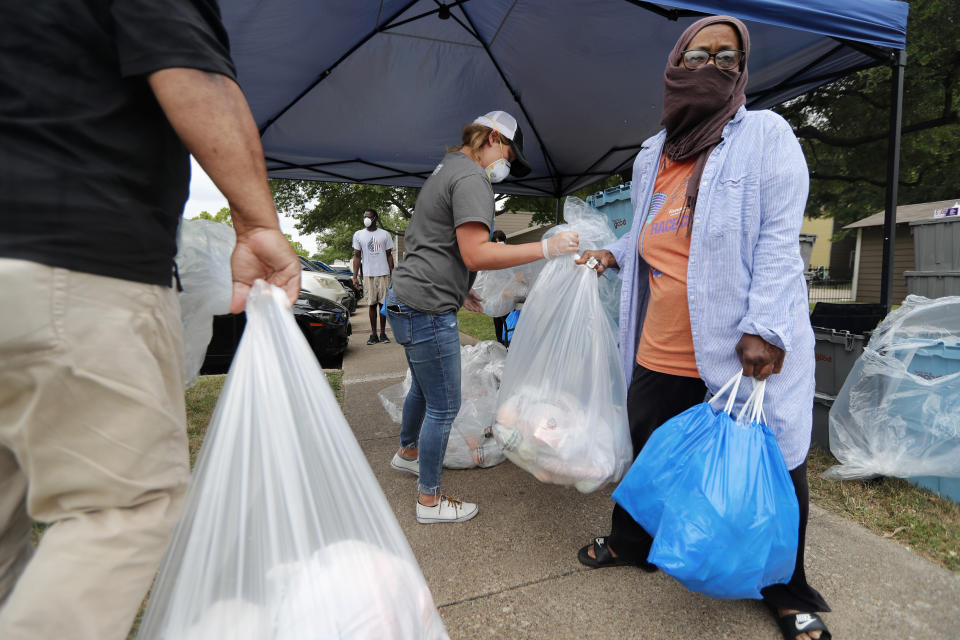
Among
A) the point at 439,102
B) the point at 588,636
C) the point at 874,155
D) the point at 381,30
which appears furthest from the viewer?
the point at 874,155

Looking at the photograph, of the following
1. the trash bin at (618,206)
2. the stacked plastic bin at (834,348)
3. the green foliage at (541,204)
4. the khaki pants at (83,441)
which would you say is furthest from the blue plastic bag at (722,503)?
the green foliage at (541,204)

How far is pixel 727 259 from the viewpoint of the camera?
4.69ft

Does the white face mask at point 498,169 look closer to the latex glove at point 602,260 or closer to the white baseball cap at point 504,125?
the white baseball cap at point 504,125

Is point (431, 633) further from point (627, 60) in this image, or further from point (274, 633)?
point (627, 60)

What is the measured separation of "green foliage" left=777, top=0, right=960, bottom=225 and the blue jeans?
993cm

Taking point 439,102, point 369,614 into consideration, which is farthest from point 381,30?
point 369,614

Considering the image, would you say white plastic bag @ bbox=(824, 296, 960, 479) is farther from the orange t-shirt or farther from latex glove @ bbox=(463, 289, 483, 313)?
latex glove @ bbox=(463, 289, 483, 313)

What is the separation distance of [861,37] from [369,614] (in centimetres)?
295

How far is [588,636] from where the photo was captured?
5.08 feet

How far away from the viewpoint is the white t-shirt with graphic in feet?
22.4

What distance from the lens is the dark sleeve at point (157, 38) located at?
2.66 feet

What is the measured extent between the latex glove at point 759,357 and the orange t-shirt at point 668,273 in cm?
20

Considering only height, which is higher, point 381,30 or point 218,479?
point 381,30

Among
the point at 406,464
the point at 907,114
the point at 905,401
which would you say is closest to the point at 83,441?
the point at 406,464
